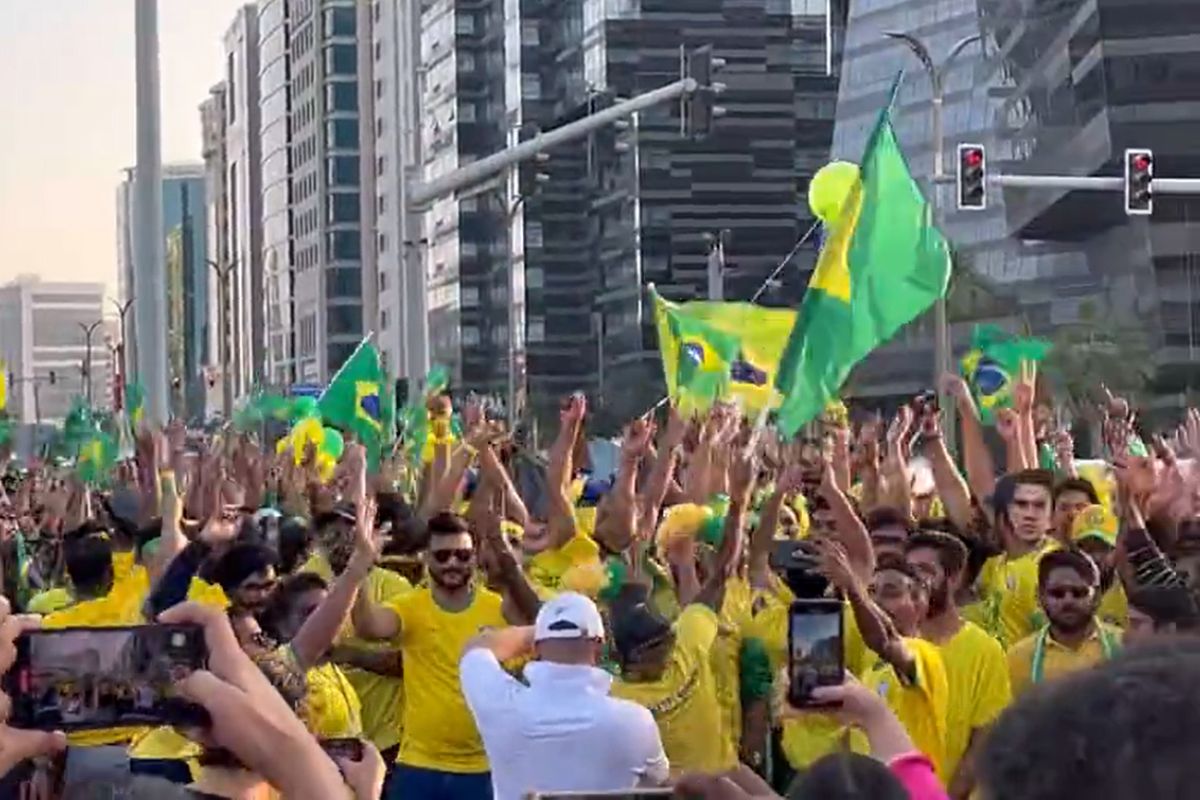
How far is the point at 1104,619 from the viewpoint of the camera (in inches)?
303

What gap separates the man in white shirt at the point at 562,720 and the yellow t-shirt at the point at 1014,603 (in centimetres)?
243

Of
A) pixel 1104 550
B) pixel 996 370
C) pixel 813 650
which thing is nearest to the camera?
pixel 813 650

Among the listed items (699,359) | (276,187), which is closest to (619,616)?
(699,359)

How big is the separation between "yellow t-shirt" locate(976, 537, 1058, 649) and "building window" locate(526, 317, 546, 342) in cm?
10248

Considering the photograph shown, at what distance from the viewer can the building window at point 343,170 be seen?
15125cm

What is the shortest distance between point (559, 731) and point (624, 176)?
98.2 m

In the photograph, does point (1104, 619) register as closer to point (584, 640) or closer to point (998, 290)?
point (584, 640)

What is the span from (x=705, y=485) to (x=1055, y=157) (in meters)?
57.0

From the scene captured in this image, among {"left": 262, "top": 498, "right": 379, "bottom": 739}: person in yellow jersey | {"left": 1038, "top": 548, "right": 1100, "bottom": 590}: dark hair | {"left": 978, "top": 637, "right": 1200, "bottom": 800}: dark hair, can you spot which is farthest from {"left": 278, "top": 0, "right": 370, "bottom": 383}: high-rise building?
{"left": 978, "top": 637, "right": 1200, "bottom": 800}: dark hair

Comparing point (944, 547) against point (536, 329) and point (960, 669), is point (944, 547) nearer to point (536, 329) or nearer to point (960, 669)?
point (960, 669)

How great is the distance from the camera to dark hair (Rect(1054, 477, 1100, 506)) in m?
9.82

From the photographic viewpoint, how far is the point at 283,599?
7.51m

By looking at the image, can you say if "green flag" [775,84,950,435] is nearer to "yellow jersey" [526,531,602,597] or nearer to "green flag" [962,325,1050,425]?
"yellow jersey" [526,531,602,597]

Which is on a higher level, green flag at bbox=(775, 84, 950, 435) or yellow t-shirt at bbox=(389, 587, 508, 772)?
green flag at bbox=(775, 84, 950, 435)
